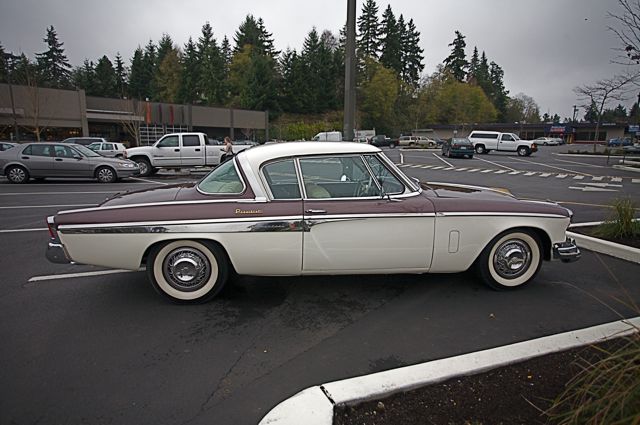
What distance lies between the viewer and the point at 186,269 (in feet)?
12.4

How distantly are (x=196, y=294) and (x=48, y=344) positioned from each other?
4.10 feet

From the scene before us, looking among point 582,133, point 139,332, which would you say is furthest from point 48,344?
point 582,133

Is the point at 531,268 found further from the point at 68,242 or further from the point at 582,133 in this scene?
the point at 582,133

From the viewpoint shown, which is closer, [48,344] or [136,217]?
[48,344]

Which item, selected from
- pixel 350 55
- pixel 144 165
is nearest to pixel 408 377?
pixel 350 55

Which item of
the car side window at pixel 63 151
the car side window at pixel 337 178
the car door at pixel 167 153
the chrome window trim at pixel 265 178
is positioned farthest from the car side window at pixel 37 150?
the car side window at pixel 337 178

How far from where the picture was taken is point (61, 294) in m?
4.11

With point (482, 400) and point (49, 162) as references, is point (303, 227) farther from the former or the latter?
point (49, 162)

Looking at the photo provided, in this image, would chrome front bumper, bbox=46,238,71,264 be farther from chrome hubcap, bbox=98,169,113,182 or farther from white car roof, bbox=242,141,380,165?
chrome hubcap, bbox=98,169,113,182

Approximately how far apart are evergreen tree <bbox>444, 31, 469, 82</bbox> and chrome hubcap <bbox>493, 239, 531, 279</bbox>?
3881 inches

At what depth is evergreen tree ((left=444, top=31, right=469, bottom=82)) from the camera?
9219cm

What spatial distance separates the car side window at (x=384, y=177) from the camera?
13.0ft

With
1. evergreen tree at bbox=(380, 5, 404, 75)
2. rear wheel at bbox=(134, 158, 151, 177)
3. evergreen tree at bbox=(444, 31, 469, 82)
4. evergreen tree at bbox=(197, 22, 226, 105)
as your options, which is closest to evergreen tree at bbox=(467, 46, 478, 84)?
evergreen tree at bbox=(444, 31, 469, 82)

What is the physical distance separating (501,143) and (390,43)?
189 feet
